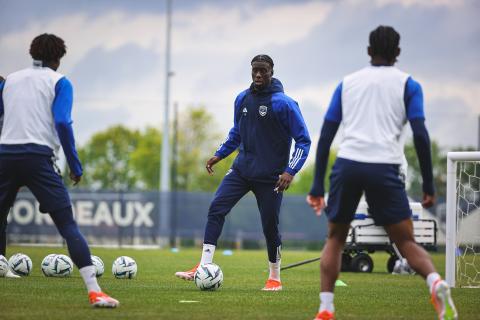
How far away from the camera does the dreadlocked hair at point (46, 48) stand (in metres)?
7.84

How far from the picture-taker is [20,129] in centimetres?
767

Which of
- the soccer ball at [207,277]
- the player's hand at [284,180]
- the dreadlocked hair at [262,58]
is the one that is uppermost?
the dreadlocked hair at [262,58]

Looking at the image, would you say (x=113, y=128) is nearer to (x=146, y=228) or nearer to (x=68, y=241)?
(x=146, y=228)

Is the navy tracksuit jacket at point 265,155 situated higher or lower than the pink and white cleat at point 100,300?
higher

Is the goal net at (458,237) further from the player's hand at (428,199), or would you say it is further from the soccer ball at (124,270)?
the player's hand at (428,199)

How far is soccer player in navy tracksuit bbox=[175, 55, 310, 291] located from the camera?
10586mm

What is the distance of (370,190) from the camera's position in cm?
681

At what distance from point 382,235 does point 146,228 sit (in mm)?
17369

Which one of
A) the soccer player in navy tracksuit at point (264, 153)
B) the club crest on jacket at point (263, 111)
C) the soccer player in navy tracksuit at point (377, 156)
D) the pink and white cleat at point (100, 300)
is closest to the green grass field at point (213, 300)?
the pink and white cleat at point (100, 300)

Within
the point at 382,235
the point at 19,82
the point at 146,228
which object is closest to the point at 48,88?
the point at 19,82

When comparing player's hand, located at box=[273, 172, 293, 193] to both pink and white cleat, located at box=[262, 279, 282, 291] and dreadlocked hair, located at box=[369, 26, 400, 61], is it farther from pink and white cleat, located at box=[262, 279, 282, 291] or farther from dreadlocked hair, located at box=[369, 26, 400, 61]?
dreadlocked hair, located at box=[369, 26, 400, 61]

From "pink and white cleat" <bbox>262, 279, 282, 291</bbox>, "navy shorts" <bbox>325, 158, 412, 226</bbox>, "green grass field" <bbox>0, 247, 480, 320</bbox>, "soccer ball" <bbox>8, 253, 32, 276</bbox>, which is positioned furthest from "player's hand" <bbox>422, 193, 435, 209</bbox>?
"soccer ball" <bbox>8, 253, 32, 276</bbox>

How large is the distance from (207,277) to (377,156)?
4068 mm

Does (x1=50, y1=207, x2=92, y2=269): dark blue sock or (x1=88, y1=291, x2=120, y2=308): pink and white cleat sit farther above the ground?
(x1=50, y1=207, x2=92, y2=269): dark blue sock
